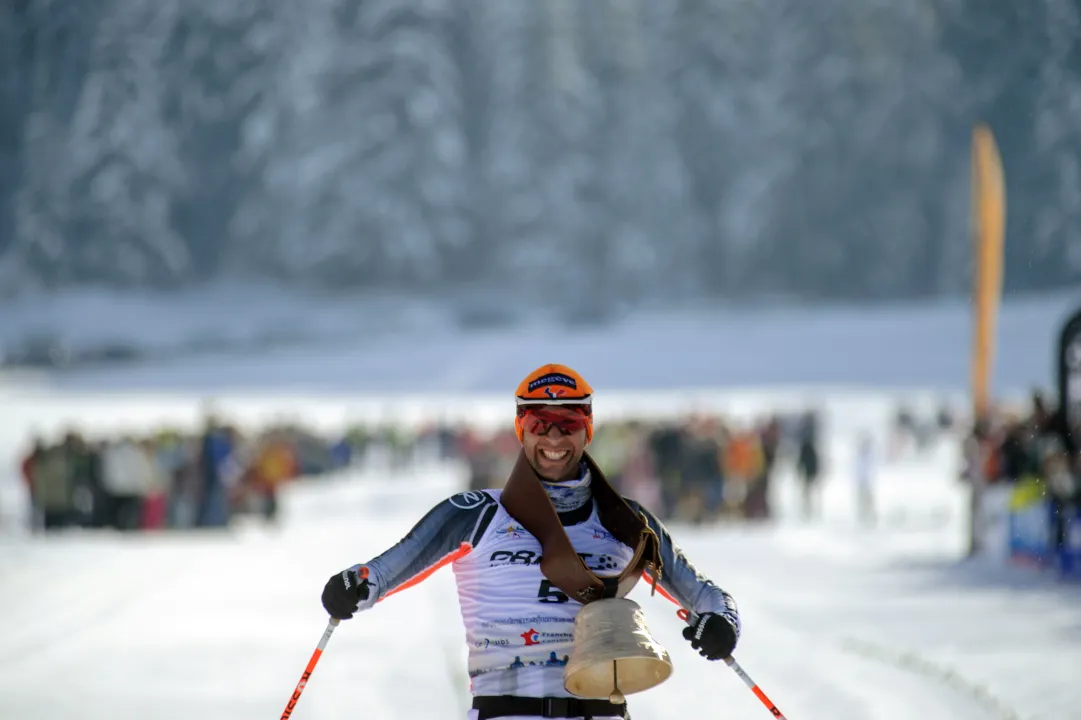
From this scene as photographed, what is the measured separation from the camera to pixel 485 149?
8438cm

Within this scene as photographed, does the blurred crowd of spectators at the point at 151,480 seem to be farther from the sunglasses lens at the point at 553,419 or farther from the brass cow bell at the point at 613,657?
the brass cow bell at the point at 613,657

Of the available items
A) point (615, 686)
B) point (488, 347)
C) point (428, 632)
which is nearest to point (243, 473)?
point (428, 632)

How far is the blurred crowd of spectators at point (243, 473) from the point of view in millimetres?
16984

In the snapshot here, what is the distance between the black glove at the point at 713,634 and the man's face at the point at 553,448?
0.48 m

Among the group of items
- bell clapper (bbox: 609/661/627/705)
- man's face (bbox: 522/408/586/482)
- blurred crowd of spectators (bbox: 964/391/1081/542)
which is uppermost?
man's face (bbox: 522/408/586/482)

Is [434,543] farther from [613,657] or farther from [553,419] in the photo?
[613,657]

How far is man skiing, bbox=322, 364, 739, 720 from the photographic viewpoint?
3.58 m

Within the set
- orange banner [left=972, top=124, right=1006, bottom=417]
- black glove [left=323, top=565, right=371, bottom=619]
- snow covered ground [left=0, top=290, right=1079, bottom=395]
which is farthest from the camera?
snow covered ground [left=0, top=290, right=1079, bottom=395]

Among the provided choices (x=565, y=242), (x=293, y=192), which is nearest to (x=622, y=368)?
(x=565, y=242)

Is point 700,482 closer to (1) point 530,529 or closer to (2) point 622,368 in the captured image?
(1) point 530,529

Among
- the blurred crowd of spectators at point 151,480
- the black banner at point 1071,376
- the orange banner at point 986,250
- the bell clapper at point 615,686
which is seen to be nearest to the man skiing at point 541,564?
the bell clapper at point 615,686

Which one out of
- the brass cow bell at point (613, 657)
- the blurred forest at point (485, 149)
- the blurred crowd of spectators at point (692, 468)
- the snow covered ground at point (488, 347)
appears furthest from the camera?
the blurred forest at point (485, 149)

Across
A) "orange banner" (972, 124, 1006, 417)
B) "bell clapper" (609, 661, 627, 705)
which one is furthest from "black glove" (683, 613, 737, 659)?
"orange banner" (972, 124, 1006, 417)

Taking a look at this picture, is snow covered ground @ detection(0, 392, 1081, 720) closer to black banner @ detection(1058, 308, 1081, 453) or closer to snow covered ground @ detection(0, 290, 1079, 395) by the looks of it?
black banner @ detection(1058, 308, 1081, 453)
